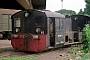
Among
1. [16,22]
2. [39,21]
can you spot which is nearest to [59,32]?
[39,21]

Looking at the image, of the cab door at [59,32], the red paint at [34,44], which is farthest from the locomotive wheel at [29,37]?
the cab door at [59,32]

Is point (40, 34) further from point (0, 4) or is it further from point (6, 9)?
point (6, 9)

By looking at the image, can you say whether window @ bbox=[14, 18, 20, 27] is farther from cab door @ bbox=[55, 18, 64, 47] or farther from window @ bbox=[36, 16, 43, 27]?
cab door @ bbox=[55, 18, 64, 47]

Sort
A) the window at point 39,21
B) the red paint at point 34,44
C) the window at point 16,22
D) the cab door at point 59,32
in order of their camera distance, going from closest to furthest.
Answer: the red paint at point 34,44 < the window at point 39,21 < the window at point 16,22 < the cab door at point 59,32

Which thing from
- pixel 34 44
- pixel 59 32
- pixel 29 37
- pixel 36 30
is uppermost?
pixel 36 30

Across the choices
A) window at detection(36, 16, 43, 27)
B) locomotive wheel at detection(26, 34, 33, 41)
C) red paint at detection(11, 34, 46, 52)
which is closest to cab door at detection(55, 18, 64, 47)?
window at detection(36, 16, 43, 27)

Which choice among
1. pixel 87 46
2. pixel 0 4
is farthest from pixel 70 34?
pixel 0 4

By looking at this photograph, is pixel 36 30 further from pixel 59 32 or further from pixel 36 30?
pixel 59 32

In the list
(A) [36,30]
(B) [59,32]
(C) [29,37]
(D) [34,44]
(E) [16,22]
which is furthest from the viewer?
(B) [59,32]

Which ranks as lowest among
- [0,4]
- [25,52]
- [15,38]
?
[25,52]

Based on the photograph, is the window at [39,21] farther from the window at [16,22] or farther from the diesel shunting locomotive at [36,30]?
the window at [16,22]

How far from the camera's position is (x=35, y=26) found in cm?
1252

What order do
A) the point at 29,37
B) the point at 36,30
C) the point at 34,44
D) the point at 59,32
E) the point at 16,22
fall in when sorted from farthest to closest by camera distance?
1. the point at 59,32
2. the point at 16,22
3. the point at 36,30
4. the point at 34,44
5. the point at 29,37

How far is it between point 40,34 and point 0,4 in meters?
12.4
